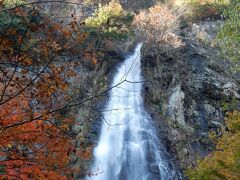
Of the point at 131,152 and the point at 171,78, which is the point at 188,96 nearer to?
the point at 171,78

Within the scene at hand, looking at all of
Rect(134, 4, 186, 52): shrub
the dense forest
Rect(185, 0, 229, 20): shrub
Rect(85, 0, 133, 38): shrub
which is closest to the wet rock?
the dense forest

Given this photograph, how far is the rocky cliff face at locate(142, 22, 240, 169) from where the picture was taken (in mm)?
24922

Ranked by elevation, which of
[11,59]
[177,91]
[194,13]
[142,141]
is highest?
[194,13]

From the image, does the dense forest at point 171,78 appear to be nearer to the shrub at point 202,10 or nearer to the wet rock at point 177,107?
the wet rock at point 177,107

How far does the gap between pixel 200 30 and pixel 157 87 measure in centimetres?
1140

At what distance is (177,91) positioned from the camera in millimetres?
27812

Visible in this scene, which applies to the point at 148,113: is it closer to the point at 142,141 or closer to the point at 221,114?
the point at 142,141

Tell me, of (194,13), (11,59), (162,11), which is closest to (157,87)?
(162,11)

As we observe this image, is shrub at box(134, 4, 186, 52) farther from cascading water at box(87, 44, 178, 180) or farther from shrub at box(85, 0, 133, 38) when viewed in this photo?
cascading water at box(87, 44, 178, 180)

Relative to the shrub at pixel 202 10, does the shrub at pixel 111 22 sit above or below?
below

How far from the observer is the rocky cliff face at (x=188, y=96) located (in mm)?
24922

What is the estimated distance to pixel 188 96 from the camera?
27.8 m

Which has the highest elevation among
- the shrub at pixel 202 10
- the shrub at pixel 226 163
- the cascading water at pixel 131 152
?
the shrub at pixel 202 10

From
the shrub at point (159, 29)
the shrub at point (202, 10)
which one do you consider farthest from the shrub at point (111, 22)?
the shrub at point (202, 10)
